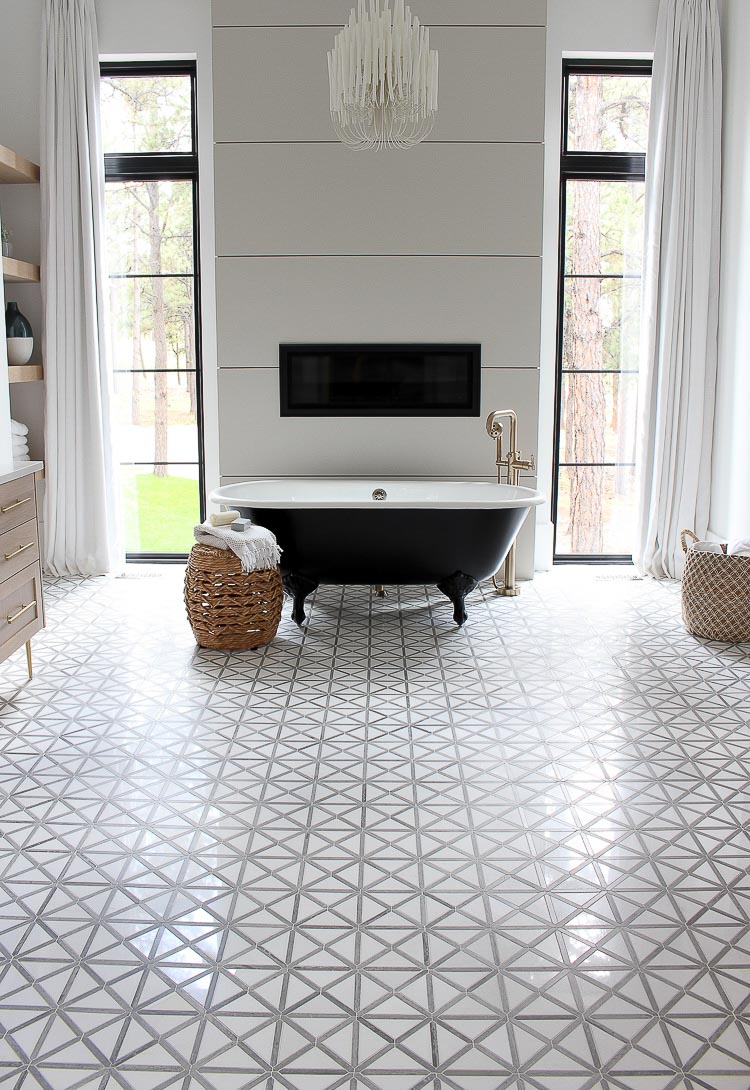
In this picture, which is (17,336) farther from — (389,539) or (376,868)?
(376,868)

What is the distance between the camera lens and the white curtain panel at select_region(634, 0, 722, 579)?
198 inches

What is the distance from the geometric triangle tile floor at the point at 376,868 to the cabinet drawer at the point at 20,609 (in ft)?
0.74

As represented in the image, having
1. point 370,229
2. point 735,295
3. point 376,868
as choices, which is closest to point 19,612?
point 376,868

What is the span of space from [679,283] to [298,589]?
2536 millimetres

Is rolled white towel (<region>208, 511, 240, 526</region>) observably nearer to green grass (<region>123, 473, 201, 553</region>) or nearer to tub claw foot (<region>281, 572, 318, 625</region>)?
tub claw foot (<region>281, 572, 318, 625</region>)

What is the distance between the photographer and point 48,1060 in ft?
5.74

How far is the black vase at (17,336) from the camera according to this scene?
511cm

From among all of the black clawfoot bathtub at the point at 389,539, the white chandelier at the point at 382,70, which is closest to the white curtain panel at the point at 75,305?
the black clawfoot bathtub at the point at 389,539

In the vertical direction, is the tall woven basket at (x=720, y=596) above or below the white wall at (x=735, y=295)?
below

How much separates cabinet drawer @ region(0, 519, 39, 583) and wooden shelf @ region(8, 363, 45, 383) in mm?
1492

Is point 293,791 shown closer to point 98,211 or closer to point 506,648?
point 506,648

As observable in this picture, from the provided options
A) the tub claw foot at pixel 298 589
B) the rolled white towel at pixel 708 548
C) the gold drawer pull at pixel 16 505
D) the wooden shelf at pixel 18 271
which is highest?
the wooden shelf at pixel 18 271

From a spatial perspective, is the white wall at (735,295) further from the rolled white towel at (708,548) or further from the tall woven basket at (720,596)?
the tall woven basket at (720,596)

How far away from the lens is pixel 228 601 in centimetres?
401
